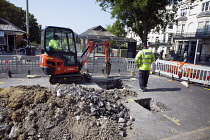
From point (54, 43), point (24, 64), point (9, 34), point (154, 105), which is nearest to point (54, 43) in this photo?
point (54, 43)

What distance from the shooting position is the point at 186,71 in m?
8.84

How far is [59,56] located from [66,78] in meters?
1.17

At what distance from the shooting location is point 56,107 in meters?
4.05

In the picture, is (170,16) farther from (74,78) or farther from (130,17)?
(74,78)

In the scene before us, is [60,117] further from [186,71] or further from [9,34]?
[9,34]

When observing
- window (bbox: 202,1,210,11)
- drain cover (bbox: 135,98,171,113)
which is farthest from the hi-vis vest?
window (bbox: 202,1,210,11)

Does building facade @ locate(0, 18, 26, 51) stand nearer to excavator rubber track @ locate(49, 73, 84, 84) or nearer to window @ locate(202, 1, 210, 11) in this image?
excavator rubber track @ locate(49, 73, 84, 84)

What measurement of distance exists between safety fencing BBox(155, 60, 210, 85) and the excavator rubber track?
598cm

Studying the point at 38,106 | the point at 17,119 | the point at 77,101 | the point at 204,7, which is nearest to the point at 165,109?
the point at 77,101

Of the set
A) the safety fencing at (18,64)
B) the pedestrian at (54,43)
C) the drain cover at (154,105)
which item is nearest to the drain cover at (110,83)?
the drain cover at (154,105)

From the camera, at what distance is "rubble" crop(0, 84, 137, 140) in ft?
11.3

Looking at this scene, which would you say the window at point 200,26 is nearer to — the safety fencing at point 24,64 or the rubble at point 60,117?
the safety fencing at point 24,64

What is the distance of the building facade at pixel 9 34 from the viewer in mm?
20742

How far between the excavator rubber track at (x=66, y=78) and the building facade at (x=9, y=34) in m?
18.0
